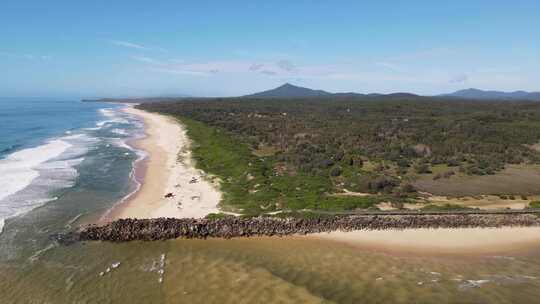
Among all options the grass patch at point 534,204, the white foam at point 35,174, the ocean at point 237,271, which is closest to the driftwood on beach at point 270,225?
the ocean at point 237,271

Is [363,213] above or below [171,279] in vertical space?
above

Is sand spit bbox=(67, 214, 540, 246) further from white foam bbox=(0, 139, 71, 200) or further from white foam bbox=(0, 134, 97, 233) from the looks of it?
white foam bbox=(0, 139, 71, 200)

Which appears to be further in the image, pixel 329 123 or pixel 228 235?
pixel 329 123

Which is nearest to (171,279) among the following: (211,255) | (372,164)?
(211,255)

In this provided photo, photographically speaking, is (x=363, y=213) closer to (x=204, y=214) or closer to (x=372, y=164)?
(x=204, y=214)

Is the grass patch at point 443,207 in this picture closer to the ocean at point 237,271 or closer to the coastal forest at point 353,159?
the coastal forest at point 353,159

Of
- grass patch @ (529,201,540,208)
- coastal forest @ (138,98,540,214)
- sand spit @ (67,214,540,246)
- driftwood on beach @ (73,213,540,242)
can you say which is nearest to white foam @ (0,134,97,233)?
sand spit @ (67,214,540,246)

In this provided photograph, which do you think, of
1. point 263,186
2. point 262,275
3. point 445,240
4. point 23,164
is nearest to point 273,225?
point 262,275
